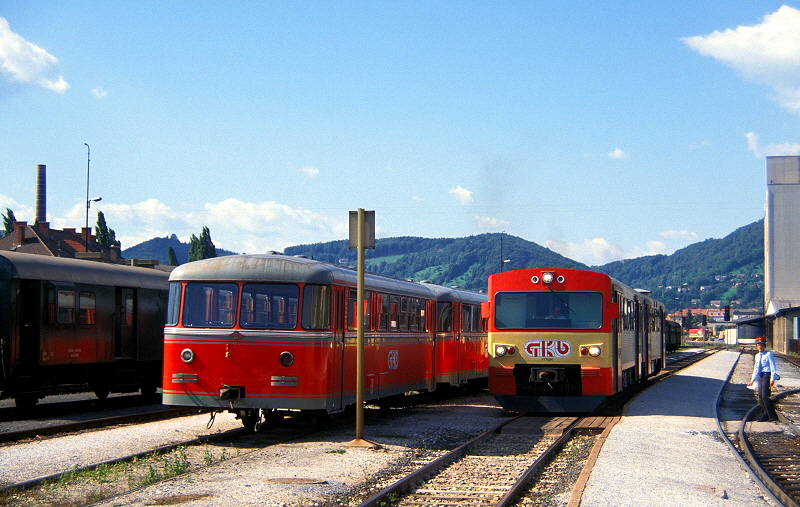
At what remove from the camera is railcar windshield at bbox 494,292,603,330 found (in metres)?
17.4

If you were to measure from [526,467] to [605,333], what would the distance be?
20.7ft

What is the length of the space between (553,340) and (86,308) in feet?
30.8

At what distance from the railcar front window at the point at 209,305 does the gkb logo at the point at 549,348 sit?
637 centimetres

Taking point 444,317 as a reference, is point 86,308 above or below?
above

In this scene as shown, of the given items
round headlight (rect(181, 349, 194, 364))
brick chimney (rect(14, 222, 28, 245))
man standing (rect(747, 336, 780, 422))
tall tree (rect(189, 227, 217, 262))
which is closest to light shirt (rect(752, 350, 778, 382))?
man standing (rect(747, 336, 780, 422))

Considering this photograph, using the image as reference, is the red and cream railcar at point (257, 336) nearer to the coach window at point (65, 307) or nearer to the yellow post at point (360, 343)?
the yellow post at point (360, 343)

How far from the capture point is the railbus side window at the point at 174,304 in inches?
538

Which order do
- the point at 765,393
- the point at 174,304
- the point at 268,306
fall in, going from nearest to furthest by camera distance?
the point at 268,306
the point at 174,304
the point at 765,393

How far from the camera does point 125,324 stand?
20312 mm

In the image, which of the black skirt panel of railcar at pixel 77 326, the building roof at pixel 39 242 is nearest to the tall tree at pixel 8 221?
the building roof at pixel 39 242

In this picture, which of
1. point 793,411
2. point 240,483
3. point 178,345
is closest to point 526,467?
point 240,483

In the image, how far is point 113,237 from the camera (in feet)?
287

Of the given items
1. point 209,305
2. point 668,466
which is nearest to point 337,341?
point 209,305

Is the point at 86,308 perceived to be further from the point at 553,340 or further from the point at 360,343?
the point at 553,340
